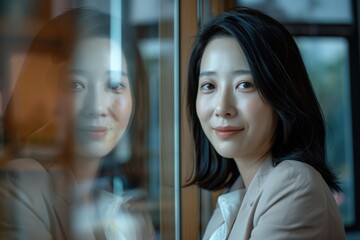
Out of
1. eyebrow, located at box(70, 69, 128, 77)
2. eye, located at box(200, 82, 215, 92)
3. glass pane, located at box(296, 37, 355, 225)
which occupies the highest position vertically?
eyebrow, located at box(70, 69, 128, 77)

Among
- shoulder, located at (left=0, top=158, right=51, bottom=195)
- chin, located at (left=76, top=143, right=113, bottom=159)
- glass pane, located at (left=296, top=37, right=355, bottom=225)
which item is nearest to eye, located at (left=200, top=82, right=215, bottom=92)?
chin, located at (left=76, top=143, right=113, bottom=159)

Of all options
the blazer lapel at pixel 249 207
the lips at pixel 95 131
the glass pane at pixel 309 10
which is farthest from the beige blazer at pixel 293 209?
the glass pane at pixel 309 10

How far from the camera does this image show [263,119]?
91cm

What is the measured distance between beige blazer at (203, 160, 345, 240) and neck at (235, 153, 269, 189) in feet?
0.29

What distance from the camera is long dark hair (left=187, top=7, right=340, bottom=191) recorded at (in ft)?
2.95

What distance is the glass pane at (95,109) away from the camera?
0.74 meters

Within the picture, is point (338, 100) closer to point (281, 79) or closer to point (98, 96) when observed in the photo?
point (281, 79)

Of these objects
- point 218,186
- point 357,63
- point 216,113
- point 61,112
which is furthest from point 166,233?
point 357,63

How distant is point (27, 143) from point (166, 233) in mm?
484

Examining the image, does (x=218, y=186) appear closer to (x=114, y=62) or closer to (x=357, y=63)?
(x=114, y=62)

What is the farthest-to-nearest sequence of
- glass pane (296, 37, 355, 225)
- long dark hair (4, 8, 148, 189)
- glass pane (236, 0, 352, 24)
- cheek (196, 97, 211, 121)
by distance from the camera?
glass pane (296, 37, 355, 225) → glass pane (236, 0, 352, 24) → cheek (196, 97, 211, 121) → long dark hair (4, 8, 148, 189)

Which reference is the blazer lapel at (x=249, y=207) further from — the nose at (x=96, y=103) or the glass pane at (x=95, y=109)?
the nose at (x=96, y=103)

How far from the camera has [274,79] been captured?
0.89 metres

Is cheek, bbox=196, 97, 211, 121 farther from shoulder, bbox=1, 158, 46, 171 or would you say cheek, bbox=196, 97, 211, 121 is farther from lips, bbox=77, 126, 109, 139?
shoulder, bbox=1, 158, 46, 171
